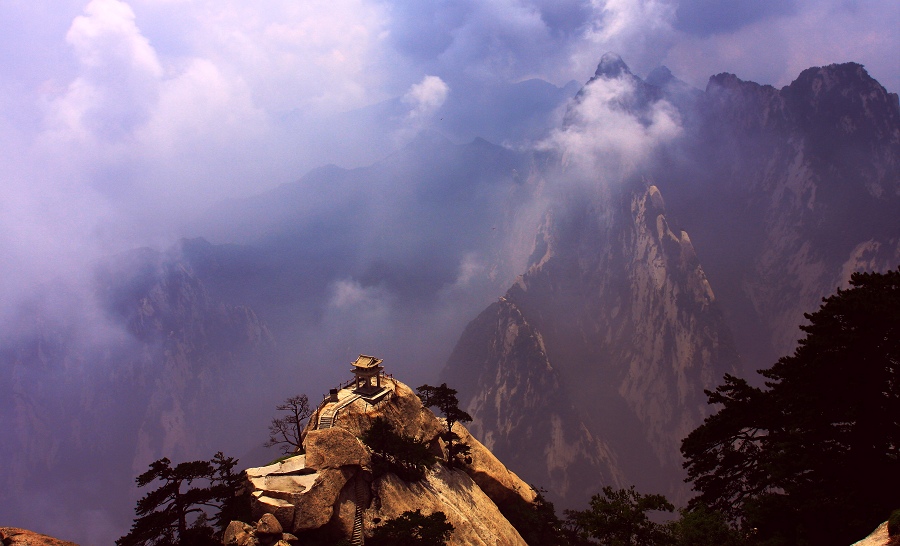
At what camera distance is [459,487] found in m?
46.8

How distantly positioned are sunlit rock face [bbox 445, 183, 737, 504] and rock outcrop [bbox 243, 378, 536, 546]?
94957 mm

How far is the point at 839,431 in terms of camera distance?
942 inches

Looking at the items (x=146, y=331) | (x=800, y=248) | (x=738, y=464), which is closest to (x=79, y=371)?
(x=146, y=331)

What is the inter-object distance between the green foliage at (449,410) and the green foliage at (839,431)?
28.4m

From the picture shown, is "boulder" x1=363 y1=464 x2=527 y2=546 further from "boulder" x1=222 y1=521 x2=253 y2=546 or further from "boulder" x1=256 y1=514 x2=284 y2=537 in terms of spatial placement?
"boulder" x1=222 y1=521 x2=253 y2=546

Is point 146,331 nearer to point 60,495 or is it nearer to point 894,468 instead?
point 60,495

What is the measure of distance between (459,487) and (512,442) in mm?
101972

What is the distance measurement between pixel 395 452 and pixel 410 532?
30.3 feet

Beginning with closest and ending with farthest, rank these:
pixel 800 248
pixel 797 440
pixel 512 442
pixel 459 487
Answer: pixel 797 440 → pixel 459 487 → pixel 512 442 → pixel 800 248

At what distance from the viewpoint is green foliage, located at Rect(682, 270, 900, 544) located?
2111 cm

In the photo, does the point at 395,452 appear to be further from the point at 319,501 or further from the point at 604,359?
the point at 604,359

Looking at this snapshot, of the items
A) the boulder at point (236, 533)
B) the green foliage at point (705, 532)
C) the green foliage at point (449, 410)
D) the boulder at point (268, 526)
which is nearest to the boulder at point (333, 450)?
the boulder at point (268, 526)

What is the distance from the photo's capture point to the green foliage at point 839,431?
21.1 m

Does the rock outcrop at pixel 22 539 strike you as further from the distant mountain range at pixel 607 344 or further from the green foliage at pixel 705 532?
the distant mountain range at pixel 607 344
